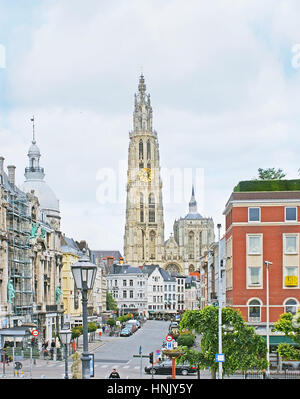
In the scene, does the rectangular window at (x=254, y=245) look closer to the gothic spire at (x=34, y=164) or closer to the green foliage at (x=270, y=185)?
the green foliage at (x=270, y=185)

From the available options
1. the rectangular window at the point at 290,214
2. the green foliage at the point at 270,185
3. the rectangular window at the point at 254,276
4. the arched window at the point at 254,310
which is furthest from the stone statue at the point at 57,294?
the rectangular window at the point at 290,214

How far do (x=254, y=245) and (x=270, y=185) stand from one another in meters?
5.13

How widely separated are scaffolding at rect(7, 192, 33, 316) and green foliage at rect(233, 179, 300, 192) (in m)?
25.4

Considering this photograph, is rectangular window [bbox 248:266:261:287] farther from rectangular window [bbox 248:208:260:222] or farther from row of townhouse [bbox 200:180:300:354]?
rectangular window [bbox 248:208:260:222]

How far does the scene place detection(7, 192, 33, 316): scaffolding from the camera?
71375 millimetres

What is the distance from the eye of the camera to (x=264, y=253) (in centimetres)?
5272

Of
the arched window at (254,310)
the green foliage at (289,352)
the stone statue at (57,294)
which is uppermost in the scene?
the arched window at (254,310)

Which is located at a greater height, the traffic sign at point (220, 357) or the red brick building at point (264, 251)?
the red brick building at point (264, 251)

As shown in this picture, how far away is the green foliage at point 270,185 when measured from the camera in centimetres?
5450

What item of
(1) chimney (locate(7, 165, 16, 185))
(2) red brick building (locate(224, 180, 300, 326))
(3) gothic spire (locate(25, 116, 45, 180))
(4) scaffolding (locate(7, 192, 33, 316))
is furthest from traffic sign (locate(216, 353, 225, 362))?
(3) gothic spire (locate(25, 116, 45, 180))

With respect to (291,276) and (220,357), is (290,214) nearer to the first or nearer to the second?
(291,276)

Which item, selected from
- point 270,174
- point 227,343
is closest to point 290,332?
point 227,343

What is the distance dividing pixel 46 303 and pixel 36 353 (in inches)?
993
